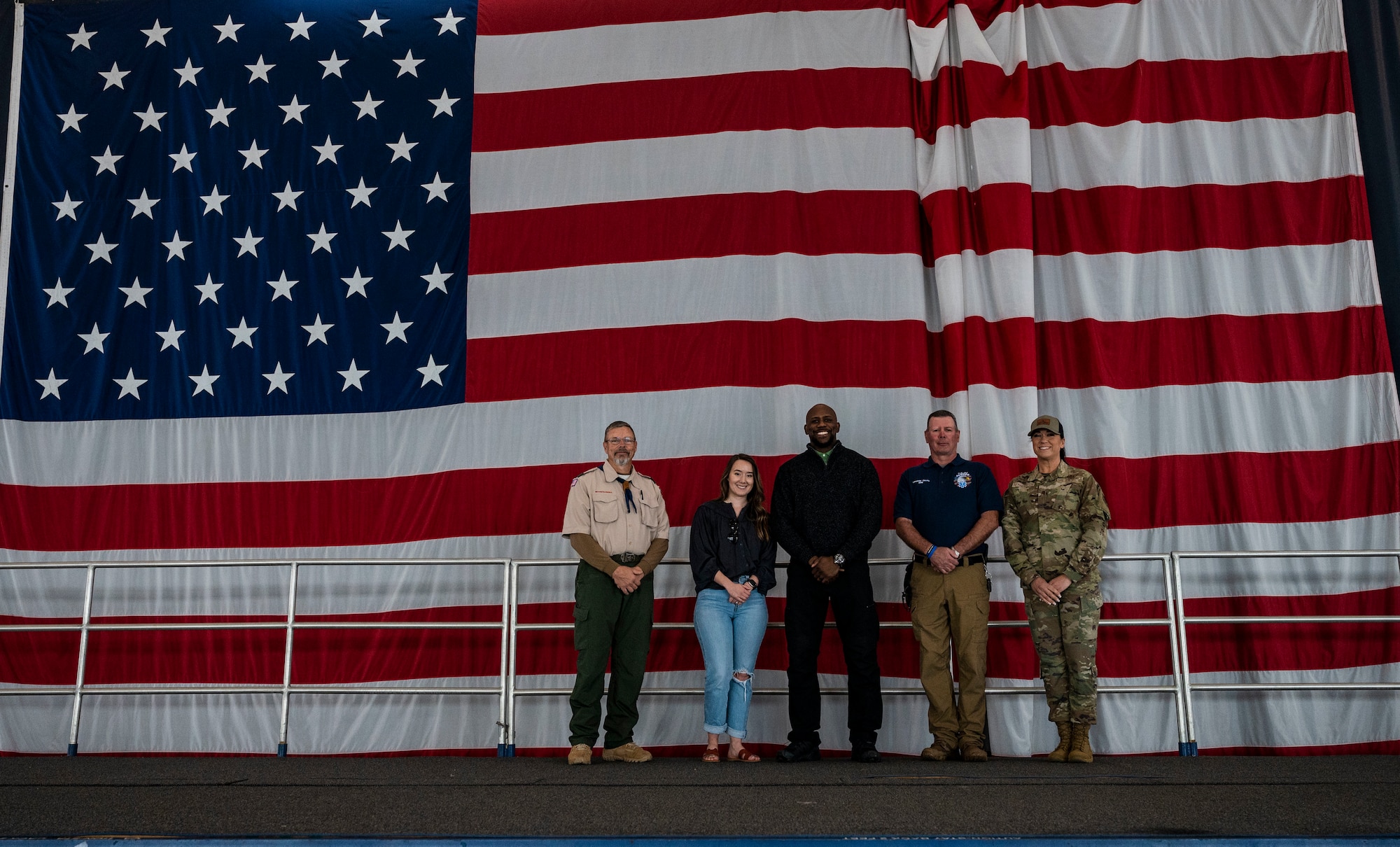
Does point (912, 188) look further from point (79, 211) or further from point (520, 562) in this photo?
point (79, 211)

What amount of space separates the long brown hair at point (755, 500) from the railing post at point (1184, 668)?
5.92ft

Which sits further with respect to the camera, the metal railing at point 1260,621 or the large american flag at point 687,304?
the large american flag at point 687,304

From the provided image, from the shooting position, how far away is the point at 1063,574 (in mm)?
4055

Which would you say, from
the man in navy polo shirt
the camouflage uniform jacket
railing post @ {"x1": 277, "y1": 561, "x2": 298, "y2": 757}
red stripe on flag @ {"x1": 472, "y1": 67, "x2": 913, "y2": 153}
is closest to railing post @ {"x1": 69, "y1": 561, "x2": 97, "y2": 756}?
railing post @ {"x1": 277, "y1": 561, "x2": 298, "y2": 757}

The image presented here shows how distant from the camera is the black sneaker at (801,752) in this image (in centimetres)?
412

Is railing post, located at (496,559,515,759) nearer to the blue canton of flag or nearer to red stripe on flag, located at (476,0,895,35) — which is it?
the blue canton of flag

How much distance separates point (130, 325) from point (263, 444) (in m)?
1.02

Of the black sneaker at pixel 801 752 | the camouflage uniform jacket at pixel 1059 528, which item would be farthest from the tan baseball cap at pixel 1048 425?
the black sneaker at pixel 801 752

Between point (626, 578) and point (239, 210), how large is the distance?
3150mm

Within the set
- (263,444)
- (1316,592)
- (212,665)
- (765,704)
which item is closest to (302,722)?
(212,665)

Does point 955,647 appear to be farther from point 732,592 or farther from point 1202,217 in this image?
point 1202,217

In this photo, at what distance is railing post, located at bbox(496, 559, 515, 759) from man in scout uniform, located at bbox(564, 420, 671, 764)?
0.44 meters

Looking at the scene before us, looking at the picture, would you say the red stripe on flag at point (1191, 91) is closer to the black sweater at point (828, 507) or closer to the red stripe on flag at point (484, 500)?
the red stripe on flag at point (484, 500)

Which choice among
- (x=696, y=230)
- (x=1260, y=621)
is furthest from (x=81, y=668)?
(x=1260, y=621)
